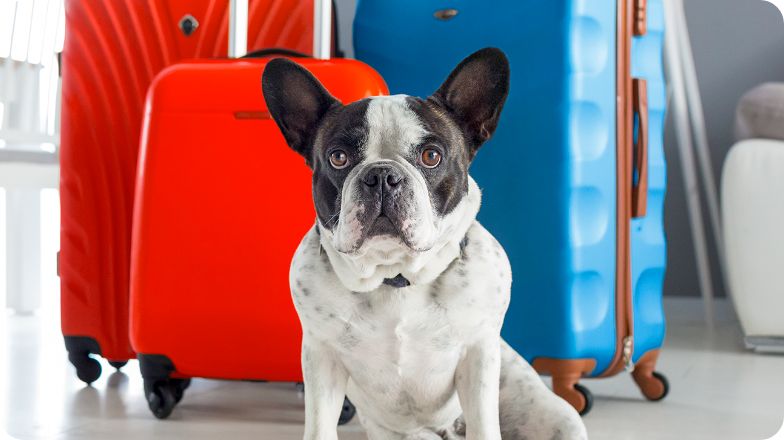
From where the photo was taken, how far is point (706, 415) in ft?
5.43

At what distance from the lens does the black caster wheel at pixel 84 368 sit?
187 cm

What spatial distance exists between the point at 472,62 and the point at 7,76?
106 centimetres

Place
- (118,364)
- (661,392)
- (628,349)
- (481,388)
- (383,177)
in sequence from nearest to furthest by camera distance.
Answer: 1. (383,177)
2. (481,388)
3. (628,349)
4. (661,392)
5. (118,364)

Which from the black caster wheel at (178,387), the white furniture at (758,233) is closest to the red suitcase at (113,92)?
the black caster wheel at (178,387)

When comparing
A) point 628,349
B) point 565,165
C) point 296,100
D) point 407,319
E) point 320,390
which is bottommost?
point 628,349

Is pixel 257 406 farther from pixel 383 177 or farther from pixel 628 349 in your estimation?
pixel 383 177

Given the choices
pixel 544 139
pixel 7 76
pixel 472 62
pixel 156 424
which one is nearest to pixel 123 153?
pixel 7 76

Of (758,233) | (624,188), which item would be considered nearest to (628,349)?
(624,188)

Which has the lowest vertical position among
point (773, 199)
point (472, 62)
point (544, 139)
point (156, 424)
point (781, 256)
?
point (156, 424)

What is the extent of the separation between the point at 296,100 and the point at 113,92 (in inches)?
31.6

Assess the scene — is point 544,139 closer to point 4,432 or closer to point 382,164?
point 382,164

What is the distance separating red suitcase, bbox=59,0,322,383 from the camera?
5.97 ft

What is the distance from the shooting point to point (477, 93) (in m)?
1.14

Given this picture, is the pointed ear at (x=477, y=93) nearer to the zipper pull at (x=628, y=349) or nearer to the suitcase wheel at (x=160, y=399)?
the zipper pull at (x=628, y=349)
